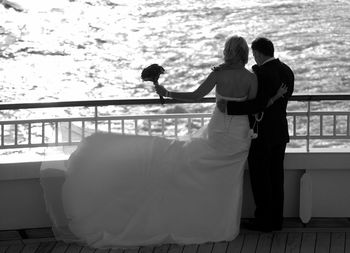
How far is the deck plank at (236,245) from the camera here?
418 cm

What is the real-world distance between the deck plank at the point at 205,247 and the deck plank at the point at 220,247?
0.02 metres

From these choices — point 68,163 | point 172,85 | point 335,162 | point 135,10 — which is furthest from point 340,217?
point 135,10

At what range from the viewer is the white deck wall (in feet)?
14.6

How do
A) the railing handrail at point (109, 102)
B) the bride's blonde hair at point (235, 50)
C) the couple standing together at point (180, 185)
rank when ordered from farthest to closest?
the railing handrail at point (109, 102), the couple standing together at point (180, 185), the bride's blonde hair at point (235, 50)

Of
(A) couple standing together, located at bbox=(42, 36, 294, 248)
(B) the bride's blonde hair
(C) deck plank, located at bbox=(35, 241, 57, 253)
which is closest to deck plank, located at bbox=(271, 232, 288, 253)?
(A) couple standing together, located at bbox=(42, 36, 294, 248)

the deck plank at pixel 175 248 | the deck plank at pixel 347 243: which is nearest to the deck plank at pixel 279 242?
the deck plank at pixel 347 243

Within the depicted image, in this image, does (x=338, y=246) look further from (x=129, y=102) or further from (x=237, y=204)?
(x=129, y=102)

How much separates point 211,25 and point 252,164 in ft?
75.7

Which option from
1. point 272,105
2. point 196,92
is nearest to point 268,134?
point 272,105

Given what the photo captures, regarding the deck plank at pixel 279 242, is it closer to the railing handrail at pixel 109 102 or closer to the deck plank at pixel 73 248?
the railing handrail at pixel 109 102

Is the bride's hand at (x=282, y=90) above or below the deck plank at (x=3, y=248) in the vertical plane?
above

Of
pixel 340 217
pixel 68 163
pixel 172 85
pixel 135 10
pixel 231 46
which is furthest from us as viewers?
pixel 135 10

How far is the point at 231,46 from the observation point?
4.09 meters

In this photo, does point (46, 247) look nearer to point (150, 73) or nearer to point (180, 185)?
point (180, 185)
